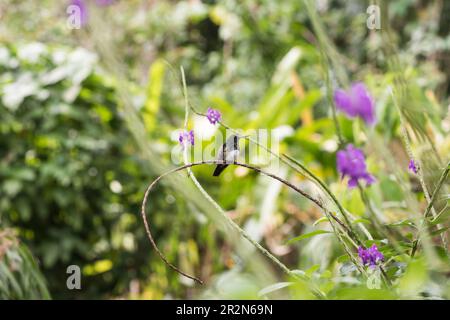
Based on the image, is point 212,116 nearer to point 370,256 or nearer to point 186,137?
point 186,137

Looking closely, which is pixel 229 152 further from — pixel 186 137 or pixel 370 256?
pixel 370 256

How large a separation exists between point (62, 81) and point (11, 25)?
1.34 metres

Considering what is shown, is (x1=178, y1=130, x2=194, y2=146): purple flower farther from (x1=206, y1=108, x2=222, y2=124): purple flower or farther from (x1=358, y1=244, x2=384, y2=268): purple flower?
(x1=358, y1=244, x2=384, y2=268): purple flower

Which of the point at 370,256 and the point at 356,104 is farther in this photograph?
the point at 356,104

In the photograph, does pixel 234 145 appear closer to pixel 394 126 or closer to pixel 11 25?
pixel 394 126

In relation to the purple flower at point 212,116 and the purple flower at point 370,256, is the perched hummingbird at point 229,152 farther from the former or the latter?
the purple flower at point 370,256

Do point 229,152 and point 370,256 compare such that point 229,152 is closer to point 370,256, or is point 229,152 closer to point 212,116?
point 212,116

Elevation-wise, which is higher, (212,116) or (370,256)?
(212,116)

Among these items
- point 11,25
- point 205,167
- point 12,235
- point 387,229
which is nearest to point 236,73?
point 11,25

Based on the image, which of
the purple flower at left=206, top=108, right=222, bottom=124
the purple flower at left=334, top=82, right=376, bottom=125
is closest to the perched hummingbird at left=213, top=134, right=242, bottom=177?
the purple flower at left=206, top=108, right=222, bottom=124

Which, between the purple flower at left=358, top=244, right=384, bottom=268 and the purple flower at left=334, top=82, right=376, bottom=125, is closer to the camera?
the purple flower at left=358, top=244, right=384, bottom=268

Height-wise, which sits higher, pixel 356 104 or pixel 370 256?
pixel 356 104

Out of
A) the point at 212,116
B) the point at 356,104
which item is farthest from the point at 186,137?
the point at 356,104

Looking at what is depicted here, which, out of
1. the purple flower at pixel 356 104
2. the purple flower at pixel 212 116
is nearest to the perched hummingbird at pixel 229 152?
the purple flower at pixel 212 116
